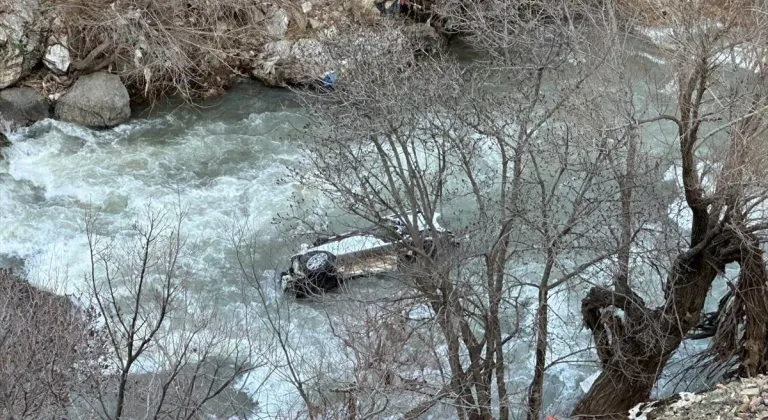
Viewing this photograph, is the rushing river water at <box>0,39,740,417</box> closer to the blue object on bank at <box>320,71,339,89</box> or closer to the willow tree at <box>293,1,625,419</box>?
the blue object on bank at <box>320,71,339,89</box>

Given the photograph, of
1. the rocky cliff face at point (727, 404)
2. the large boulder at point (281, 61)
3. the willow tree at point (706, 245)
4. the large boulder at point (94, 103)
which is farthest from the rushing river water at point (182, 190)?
the rocky cliff face at point (727, 404)

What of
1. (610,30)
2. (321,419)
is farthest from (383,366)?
(610,30)

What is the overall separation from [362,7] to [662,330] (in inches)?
508

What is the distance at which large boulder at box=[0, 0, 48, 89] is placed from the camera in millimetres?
18000

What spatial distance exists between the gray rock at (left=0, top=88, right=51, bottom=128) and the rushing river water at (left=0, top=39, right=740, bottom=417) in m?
0.28

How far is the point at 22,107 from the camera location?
→ 1783cm

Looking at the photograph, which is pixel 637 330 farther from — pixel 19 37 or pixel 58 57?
pixel 19 37

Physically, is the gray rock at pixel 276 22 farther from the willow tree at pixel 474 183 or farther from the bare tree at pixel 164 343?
the willow tree at pixel 474 183

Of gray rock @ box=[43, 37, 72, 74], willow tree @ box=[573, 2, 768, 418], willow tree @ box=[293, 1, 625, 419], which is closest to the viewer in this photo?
willow tree @ box=[573, 2, 768, 418]

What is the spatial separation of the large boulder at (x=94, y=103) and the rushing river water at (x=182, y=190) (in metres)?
0.25

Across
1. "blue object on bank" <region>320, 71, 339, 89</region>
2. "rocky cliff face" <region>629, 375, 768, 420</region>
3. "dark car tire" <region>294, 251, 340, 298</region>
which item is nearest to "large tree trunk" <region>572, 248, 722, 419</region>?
"rocky cliff face" <region>629, 375, 768, 420</region>

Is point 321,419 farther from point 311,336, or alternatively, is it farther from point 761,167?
point 761,167

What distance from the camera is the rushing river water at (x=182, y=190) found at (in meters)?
13.9

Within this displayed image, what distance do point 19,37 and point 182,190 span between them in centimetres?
529
